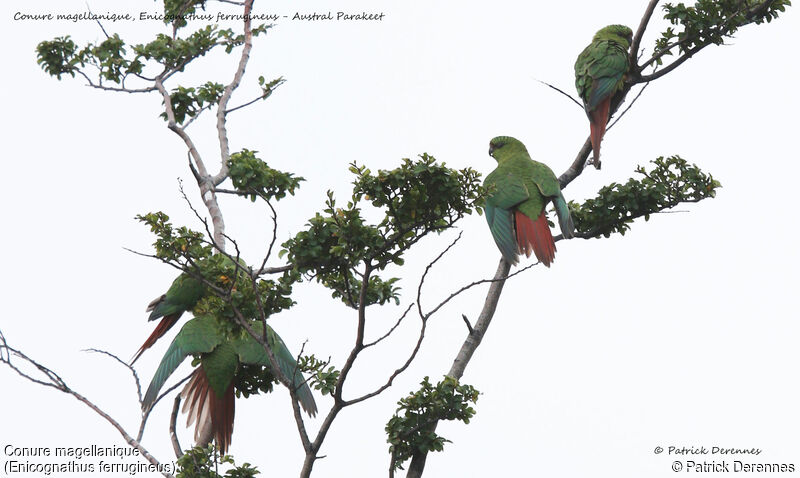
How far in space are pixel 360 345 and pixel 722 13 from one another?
4.11 meters

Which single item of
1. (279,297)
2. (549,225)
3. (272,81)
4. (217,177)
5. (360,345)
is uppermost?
(272,81)

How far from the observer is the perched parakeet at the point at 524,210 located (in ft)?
→ 24.2

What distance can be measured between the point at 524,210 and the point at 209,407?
3.00 meters

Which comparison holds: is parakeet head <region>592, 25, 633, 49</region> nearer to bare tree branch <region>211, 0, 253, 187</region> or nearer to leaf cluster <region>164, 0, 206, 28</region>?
bare tree branch <region>211, 0, 253, 187</region>

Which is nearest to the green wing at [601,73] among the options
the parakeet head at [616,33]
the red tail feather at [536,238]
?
the parakeet head at [616,33]

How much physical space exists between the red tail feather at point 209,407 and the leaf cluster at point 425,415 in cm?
142

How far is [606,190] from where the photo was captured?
7590 mm

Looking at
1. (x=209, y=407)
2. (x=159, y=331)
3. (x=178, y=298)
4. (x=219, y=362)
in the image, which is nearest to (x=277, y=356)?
(x=219, y=362)

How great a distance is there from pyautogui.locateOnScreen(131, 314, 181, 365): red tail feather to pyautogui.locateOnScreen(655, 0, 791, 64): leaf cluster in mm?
4594

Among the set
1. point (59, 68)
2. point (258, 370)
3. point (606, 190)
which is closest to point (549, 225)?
point (606, 190)

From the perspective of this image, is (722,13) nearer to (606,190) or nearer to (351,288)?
(606,190)

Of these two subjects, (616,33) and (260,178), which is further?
(616,33)

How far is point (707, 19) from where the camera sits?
734 centimetres

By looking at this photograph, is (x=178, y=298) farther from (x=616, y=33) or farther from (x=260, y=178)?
(x=616, y=33)
